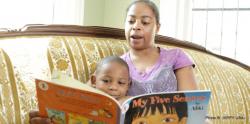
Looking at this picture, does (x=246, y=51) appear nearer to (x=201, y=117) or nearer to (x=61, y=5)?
(x=61, y=5)

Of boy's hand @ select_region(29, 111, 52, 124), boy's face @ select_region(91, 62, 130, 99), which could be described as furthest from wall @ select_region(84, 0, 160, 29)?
boy's hand @ select_region(29, 111, 52, 124)

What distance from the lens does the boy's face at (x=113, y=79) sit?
1.38 m

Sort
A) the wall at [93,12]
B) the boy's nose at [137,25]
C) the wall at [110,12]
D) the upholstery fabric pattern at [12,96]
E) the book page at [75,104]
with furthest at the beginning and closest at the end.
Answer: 1. the wall at [110,12]
2. the wall at [93,12]
3. the boy's nose at [137,25]
4. the upholstery fabric pattern at [12,96]
5. the book page at [75,104]

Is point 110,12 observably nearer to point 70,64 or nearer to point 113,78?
point 70,64

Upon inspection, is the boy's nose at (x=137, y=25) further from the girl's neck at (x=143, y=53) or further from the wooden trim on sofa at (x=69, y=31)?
the wooden trim on sofa at (x=69, y=31)

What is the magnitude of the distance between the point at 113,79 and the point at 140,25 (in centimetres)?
33

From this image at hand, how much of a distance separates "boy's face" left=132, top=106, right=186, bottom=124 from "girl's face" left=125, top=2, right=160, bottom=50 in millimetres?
538

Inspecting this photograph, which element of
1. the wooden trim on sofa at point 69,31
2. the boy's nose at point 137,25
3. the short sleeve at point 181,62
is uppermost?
the boy's nose at point 137,25

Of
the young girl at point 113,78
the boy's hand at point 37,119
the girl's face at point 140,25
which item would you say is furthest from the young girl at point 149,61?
the boy's hand at point 37,119

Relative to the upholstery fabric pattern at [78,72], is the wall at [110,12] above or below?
above

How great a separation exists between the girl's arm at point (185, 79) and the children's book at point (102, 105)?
399 mm

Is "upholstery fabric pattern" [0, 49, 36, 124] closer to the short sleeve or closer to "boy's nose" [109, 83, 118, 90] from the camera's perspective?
"boy's nose" [109, 83, 118, 90]

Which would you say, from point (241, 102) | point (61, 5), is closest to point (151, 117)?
point (241, 102)

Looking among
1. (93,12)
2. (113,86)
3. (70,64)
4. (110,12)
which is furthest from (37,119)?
(110,12)
